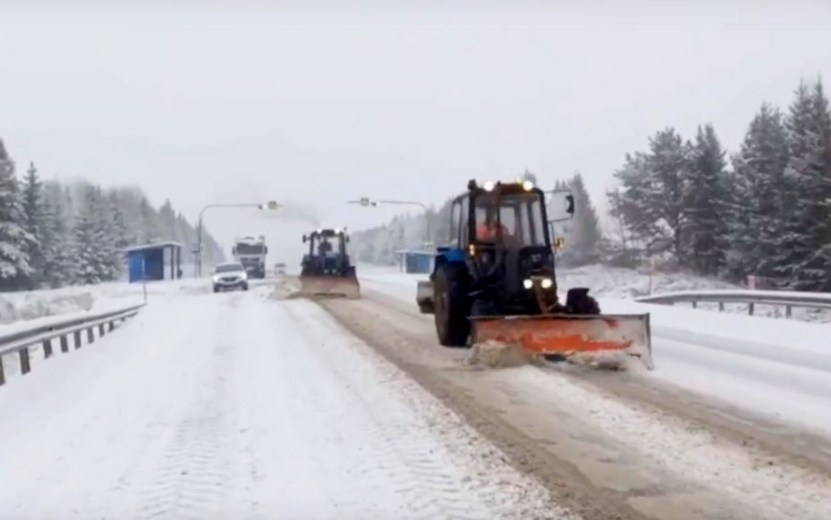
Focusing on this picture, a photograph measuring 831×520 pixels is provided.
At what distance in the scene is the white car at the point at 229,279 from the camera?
42.8 meters

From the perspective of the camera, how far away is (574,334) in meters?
12.0

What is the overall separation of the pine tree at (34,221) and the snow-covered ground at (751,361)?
167 feet

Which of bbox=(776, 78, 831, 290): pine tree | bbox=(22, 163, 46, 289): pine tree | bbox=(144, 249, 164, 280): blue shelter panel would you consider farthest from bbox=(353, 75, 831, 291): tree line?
bbox=(22, 163, 46, 289): pine tree

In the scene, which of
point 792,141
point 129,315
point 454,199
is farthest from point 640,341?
point 792,141

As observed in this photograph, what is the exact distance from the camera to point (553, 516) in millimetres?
5465

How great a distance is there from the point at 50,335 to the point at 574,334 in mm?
8255

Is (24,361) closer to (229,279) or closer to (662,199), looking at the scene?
(229,279)

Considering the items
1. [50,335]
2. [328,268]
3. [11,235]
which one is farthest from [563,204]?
[11,235]

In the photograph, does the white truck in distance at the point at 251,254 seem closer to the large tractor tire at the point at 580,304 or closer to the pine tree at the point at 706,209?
the pine tree at the point at 706,209

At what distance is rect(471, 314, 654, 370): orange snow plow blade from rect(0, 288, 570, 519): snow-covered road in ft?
5.03

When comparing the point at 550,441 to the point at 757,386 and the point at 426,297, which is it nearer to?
the point at 757,386

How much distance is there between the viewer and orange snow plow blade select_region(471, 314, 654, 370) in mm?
11953

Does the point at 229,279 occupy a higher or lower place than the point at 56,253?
lower

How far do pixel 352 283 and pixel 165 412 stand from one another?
2303cm
